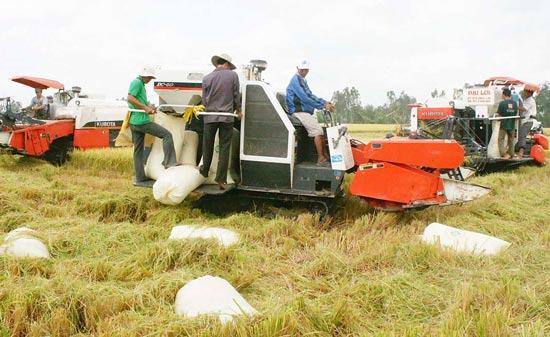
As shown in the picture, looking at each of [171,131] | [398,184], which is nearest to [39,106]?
[171,131]

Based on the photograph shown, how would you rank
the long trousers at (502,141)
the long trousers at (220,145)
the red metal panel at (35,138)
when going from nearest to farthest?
the long trousers at (220,145)
the red metal panel at (35,138)
the long trousers at (502,141)

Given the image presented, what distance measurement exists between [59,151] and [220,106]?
6897mm

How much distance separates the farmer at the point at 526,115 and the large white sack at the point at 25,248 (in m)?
9.90

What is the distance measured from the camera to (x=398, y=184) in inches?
240

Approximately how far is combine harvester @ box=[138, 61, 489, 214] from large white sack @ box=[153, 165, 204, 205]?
0.19 metres

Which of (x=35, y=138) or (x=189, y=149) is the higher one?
(x=189, y=149)

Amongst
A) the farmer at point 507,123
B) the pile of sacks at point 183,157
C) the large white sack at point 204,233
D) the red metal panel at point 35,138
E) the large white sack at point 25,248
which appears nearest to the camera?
the large white sack at point 25,248

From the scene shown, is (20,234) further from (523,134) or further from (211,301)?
(523,134)

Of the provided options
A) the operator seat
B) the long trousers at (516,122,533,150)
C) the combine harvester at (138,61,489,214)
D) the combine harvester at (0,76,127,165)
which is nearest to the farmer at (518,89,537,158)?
the long trousers at (516,122,533,150)

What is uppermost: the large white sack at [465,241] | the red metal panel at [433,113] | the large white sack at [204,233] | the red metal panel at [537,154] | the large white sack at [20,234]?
the red metal panel at [433,113]

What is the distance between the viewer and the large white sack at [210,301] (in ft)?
10.5

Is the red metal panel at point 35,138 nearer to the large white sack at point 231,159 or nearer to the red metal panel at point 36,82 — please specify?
the red metal panel at point 36,82

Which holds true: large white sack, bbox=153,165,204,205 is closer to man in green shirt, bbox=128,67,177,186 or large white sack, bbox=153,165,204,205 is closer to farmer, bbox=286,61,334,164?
man in green shirt, bbox=128,67,177,186

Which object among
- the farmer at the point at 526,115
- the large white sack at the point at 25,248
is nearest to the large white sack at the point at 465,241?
the large white sack at the point at 25,248
